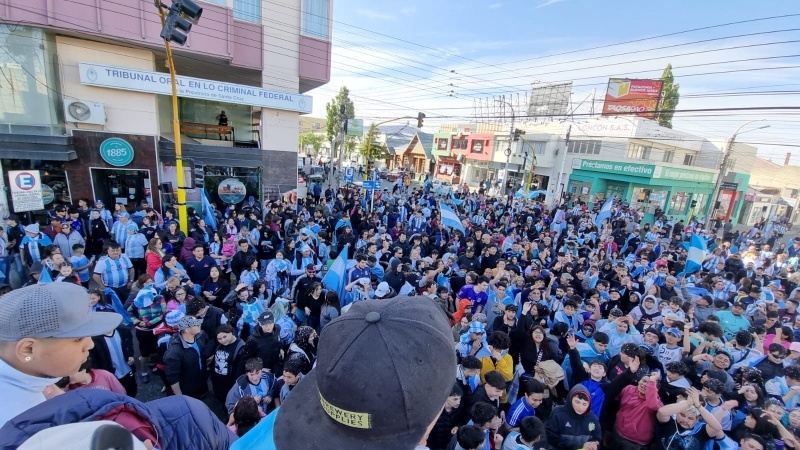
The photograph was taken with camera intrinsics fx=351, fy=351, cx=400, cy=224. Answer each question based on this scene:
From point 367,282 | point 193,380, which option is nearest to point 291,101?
point 367,282

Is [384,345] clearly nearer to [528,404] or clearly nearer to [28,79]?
[528,404]

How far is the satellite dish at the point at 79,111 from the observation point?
11.6 meters

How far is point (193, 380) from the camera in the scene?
170 inches

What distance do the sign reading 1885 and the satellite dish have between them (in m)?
0.90

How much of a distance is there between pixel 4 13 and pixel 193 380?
13327 millimetres

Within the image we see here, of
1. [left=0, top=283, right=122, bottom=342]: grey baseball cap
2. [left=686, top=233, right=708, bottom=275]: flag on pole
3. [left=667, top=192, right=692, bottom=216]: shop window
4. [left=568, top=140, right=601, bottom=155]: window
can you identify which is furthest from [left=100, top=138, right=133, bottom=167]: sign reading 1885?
[left=667, top=192, right=692, bottom=216]: shop window

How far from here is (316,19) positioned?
16047 millimetres

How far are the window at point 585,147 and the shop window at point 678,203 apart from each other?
7.45m

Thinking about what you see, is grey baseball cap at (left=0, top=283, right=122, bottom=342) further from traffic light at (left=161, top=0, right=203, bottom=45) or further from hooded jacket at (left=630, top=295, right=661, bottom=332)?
hooded jacket at (left=630, top=295, right=661, bottom=332)

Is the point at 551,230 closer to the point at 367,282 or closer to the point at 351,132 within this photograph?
the point at 367,282

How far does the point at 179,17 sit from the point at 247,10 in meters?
8.70

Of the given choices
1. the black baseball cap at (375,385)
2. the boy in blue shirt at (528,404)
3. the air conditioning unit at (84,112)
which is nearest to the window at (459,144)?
the air conditioning unit at (84,112)

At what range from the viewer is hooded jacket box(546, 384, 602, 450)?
11.3ft

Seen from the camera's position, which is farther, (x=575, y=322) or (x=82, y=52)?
(x=82, y=52)
